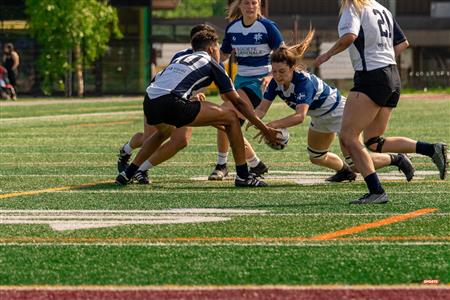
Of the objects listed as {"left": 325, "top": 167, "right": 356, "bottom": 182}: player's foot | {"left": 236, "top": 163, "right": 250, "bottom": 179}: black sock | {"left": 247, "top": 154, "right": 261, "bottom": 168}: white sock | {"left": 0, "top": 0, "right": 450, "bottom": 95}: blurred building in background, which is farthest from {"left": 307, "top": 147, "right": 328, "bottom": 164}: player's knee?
{"left": 0, "top": 0, "right": 450, "bottom": 95}: blurred building in background

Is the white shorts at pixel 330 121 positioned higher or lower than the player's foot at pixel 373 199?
higher

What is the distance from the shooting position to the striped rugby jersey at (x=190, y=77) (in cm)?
1288

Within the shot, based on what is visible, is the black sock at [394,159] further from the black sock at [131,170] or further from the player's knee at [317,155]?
the black sock at [131,170]

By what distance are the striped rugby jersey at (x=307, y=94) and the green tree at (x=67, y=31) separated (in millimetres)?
33799

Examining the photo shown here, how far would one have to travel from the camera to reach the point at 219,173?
47.0 feet

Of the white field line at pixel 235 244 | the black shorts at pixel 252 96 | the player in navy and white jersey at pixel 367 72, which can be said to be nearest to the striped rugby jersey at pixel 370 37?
the player in navy and white jersey at pixel 367 72

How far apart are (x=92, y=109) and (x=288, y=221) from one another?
25432 mm

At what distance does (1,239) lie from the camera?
9008 millimetres

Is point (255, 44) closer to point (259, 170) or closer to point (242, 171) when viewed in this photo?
point (259, 170)

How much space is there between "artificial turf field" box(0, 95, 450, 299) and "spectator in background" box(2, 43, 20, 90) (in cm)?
2832

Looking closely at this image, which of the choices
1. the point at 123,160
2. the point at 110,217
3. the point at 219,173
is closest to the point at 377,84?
the point at 110,217

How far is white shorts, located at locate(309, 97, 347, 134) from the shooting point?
44.5ft

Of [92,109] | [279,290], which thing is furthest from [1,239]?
[92,109]

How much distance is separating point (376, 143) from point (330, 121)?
3.91 ft
